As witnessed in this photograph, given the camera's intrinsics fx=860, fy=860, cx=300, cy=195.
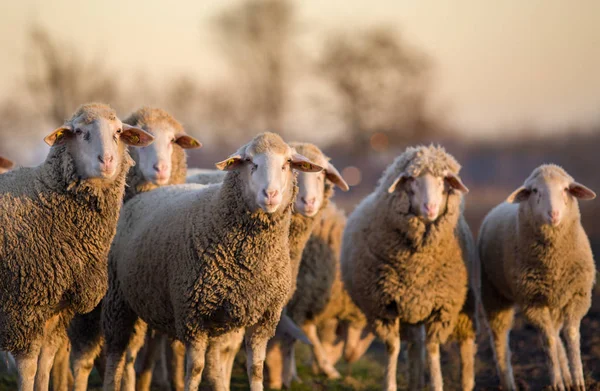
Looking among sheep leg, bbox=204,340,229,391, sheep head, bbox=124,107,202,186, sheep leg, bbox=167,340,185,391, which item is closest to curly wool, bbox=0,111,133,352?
sheep leg, bbox=204,340,229,391

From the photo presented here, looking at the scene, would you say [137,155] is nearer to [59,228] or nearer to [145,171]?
[145,171]

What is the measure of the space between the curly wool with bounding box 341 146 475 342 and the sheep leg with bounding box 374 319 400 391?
45 mm

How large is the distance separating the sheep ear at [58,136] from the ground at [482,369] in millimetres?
3263

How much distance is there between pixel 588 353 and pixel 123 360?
17.2 ft

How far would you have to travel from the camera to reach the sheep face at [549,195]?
294 inches

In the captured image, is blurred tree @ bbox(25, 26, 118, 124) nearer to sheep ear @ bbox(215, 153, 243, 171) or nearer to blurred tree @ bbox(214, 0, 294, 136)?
blurred tree @ bbox(214, 0, 294, 136)

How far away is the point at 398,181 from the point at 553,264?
1.56 meters

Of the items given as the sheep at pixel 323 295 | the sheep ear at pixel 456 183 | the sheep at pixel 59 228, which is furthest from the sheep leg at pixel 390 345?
the sheep at pixel 59 228

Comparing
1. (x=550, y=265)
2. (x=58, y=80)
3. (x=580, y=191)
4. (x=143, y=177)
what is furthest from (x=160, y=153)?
(x=58, y=80)

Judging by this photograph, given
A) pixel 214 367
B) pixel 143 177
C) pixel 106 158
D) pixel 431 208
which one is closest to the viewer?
pixel 106 158

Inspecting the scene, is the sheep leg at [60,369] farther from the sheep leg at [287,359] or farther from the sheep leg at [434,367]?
the sheep leg at [434,367]

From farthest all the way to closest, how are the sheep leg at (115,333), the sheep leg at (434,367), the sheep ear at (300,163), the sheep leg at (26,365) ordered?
1. the sheep leg at (434,367)
2. the sheep leg at (115,333)
3. the sheep ear at (300,163)
4. the sheep leg at (26,365)

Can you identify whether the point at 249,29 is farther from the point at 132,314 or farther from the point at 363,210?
the point at 132,314

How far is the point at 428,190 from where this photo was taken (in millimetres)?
7309
